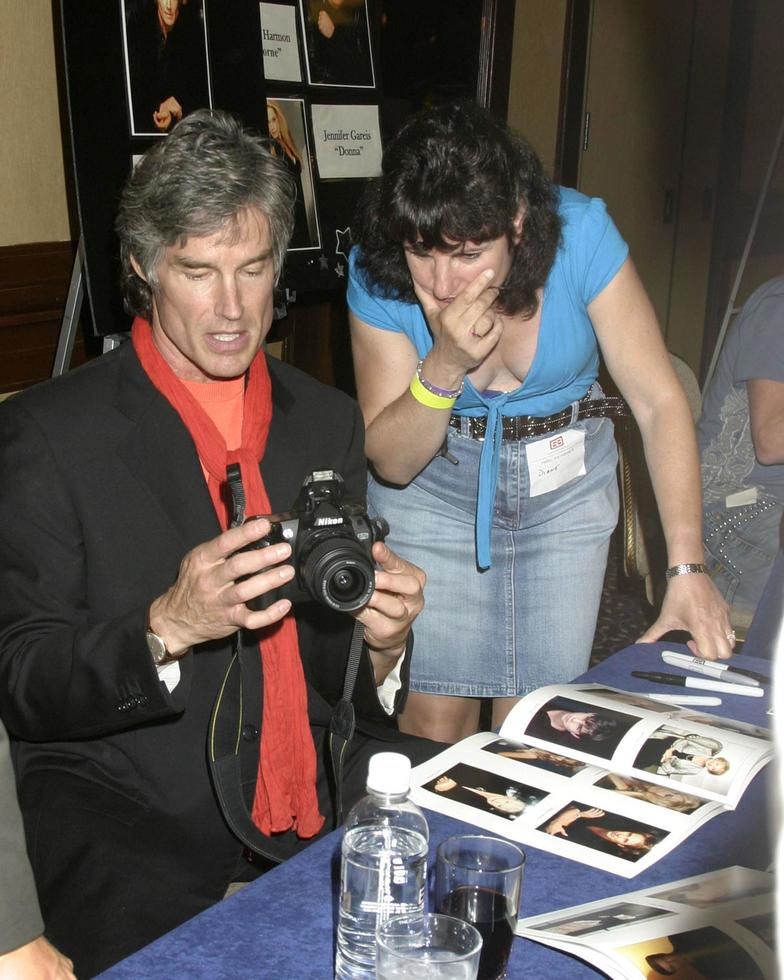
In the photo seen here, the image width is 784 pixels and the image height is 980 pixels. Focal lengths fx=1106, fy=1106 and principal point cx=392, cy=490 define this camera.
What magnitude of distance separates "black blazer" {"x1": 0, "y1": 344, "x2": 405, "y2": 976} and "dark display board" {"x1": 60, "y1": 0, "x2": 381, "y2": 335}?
738 millimetres

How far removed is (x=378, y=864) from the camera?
103 cm

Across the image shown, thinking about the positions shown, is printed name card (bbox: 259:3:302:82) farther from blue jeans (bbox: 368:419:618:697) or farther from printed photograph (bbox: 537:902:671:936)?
printed photograph (bbox: 537:902:671:936)

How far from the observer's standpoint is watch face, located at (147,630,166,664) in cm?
147

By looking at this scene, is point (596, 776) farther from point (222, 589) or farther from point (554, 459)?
point (554, 459)

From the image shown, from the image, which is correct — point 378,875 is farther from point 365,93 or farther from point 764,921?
point 365,93

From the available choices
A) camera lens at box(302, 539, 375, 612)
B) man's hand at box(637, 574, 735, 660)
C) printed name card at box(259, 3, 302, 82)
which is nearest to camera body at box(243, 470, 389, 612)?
camera lens at box(302, 539, 375, 612)

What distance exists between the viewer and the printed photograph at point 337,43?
9.59 feet

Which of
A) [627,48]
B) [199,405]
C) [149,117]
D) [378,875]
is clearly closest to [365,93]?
[149,117]

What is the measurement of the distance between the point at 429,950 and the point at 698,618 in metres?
1.08

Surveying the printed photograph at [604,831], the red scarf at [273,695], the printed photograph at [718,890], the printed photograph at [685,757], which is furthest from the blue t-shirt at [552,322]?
the printed photograph at [718,890]

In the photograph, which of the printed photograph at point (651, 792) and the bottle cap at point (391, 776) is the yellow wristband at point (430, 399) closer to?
the printed photograph at point (651, 792)

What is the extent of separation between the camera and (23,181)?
281cm

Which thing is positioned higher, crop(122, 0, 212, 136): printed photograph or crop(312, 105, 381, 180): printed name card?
crop(122, 0, 212, 136): printed photograph

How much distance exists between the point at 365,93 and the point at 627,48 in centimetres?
305
